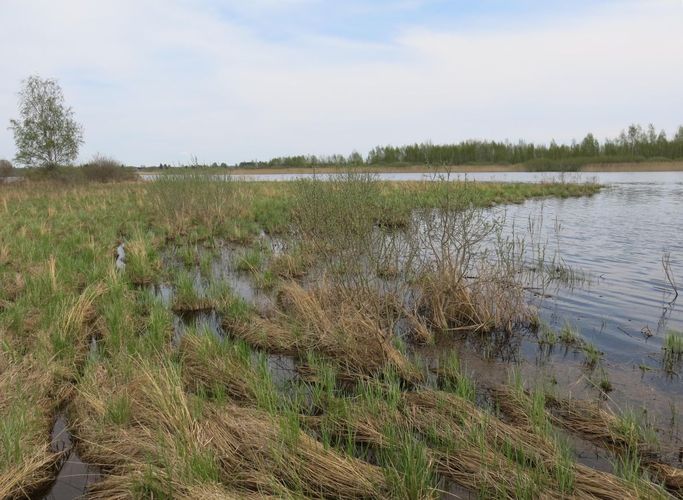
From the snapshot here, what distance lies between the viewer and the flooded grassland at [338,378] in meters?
2.95

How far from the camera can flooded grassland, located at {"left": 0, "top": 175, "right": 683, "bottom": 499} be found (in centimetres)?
295

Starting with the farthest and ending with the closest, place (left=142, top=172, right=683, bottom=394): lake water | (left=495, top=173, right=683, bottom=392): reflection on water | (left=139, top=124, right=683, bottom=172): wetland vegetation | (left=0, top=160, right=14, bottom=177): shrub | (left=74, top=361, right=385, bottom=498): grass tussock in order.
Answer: (left=139, top=124, right=683, bottom=172): wetland vegetation
(left=0, top=160, right=14, bottom=177): shrub
(left=495, top=173, right=683, bottom=392): reflection on water
(left=142, top=172, right=683, bottom=394): lake water
(left=74, top=361, right=385, bottom=498): grass tussock

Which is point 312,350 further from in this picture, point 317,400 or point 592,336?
point 592,336

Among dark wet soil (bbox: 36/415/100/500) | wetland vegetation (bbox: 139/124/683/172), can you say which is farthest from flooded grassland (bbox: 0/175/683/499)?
wetland vegetation (bbox: 139/124/683/172)

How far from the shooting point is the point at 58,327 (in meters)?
5.06

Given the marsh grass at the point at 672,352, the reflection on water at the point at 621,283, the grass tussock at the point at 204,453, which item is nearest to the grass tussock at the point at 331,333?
the grass tussock at the point at 204,453

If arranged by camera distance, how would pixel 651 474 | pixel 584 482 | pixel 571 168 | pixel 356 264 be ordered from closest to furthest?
1. pixel 584 482
2. pixel 651 474
3. pixel 356 264
4. pixel 571 168

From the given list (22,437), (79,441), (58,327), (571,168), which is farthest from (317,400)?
(571,168)

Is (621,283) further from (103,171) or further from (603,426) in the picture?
(103,171)

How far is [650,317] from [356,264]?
14.9ft

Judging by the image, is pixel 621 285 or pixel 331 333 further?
pixel 621 285

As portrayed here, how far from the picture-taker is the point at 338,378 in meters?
4.73

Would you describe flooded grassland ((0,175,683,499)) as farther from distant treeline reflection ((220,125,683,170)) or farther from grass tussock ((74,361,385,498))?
distant treeline reflection ((220,125,683,170))

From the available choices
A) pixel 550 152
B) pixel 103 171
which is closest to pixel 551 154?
pixel 550 152
